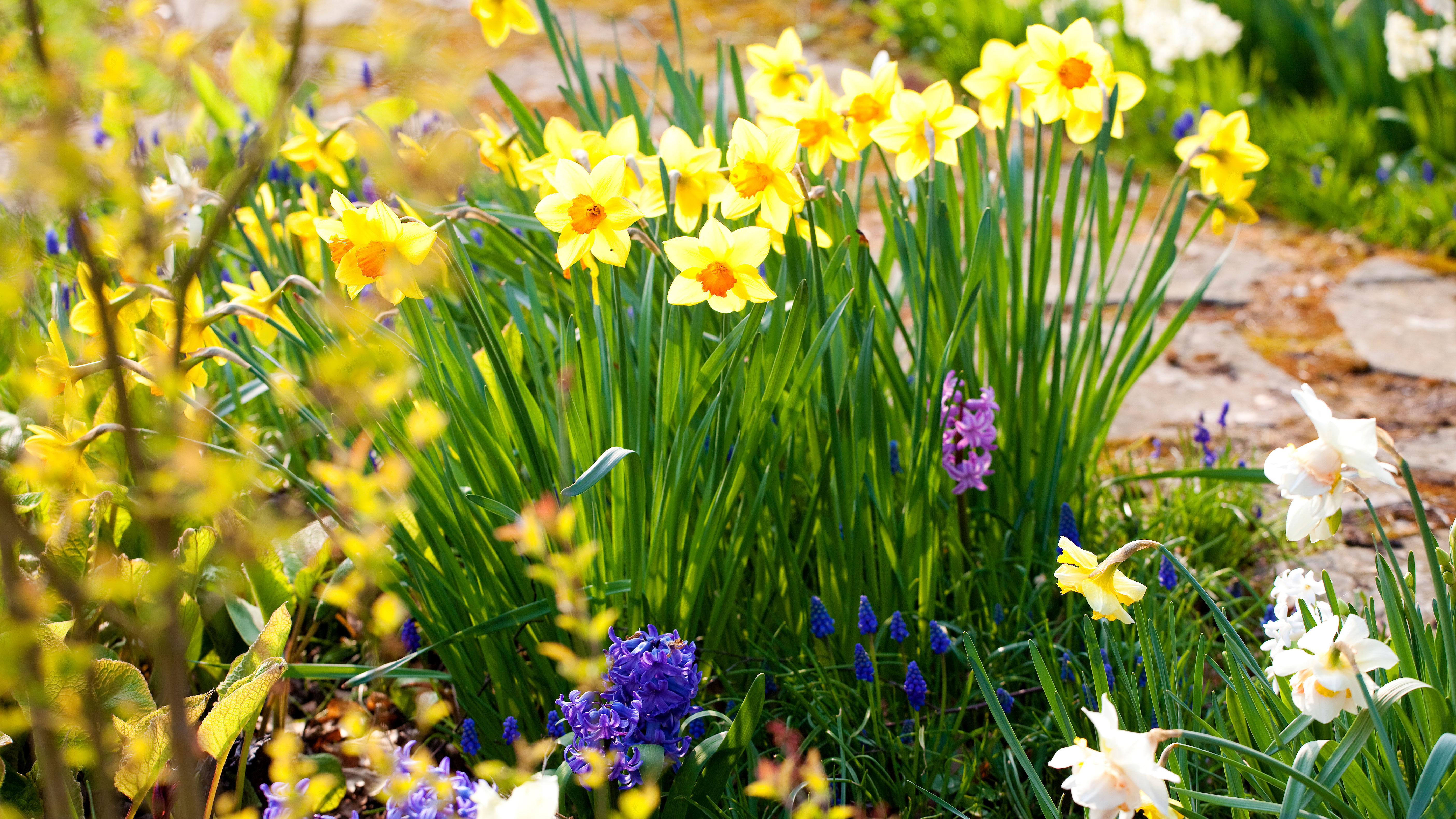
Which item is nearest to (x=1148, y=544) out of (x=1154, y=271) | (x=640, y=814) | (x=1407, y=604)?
(x=1407, y=604)

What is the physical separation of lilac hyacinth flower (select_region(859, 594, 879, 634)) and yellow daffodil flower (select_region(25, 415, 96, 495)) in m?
0.94

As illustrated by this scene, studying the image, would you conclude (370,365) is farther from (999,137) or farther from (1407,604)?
(999,137)

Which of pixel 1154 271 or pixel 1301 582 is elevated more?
pixel 1154 271

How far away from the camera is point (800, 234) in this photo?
1.51 m

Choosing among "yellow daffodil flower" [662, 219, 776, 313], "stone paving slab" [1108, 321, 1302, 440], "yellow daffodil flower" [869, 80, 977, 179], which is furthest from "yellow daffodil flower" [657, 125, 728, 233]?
"stone paving slab" [1108, 321, 1302, 440]

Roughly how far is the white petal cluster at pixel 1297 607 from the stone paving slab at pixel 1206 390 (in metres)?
1.25

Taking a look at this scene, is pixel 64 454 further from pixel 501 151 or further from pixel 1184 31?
pixel 1184 31

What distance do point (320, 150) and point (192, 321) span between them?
1.92ft

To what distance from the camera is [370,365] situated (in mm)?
729

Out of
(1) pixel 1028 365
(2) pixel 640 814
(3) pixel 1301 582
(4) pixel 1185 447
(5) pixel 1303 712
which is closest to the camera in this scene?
(2) pixel 640 814

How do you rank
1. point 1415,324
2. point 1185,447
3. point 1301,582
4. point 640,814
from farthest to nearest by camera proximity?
point 1415,324 → point 1185,447 → point 1301,582 → point 640,814

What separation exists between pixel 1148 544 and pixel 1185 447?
1365mm

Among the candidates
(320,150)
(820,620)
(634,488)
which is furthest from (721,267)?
(320,150)

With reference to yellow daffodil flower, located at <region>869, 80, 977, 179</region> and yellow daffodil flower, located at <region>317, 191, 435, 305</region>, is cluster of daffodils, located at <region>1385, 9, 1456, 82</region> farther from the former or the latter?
yellow daffodil flower, located at <region>317, 191, 435, 305</region>
